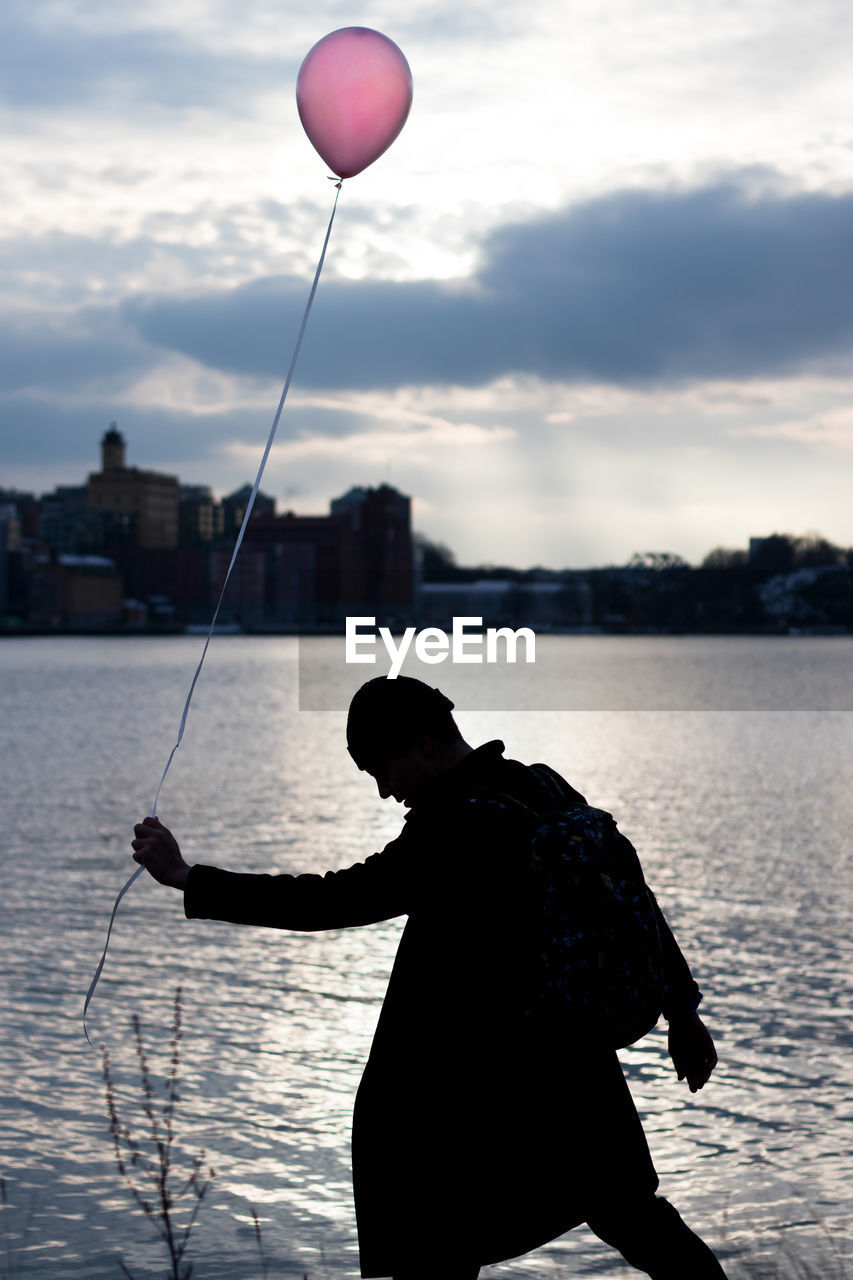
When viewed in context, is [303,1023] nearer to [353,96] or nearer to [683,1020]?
[353,96]

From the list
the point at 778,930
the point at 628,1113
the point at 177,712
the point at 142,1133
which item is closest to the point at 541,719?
the point at 177,712

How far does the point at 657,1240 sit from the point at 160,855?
1.30 m

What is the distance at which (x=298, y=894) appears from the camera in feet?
9.26

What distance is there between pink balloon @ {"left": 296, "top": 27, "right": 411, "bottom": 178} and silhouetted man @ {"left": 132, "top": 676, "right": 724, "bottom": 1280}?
2770 millimetres

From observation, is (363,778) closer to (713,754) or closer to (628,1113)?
(713,754)

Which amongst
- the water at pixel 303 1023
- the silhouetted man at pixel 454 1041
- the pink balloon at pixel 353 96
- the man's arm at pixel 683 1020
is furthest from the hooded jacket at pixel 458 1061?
the water at pixel 303 1023

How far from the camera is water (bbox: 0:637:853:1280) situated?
6.30 meters

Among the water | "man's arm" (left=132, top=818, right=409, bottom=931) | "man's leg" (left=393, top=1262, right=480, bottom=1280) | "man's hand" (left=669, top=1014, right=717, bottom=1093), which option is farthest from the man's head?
the water

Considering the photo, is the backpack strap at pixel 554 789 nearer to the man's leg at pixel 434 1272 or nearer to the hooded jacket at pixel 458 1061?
the hooded jacket at pixel 458 1061

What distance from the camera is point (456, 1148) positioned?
9.25 feet

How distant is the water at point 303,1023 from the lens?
6301 mm

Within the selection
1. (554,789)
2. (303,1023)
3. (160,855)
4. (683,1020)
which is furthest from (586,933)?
(303,1023)

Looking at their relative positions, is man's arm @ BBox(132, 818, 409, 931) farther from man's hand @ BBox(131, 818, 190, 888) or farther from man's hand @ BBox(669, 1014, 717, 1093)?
man's hand @ BBox(669, 1014, 717, 1093)

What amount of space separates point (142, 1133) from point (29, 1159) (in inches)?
28.4
